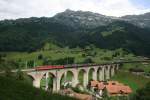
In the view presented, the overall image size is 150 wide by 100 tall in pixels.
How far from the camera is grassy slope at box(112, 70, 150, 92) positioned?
12358 centimetres

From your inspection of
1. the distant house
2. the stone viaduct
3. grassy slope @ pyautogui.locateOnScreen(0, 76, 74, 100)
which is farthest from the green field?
grassy slope @ pyautogui.locateOnScreen(0, 76, 74, 100)

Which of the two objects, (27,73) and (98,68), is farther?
(98,68)

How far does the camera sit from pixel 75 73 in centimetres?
11512

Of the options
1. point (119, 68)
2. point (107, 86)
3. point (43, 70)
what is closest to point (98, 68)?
point (119, 68)

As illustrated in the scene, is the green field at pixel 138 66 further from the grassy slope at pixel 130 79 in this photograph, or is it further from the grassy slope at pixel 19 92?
the grassy slope at pixel 19 92

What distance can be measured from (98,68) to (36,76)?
159 feet

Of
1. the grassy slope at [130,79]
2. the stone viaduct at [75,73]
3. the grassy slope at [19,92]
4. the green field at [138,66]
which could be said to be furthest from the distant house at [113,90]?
the green field at [138,66]

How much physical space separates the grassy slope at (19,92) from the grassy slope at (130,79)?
6800cm

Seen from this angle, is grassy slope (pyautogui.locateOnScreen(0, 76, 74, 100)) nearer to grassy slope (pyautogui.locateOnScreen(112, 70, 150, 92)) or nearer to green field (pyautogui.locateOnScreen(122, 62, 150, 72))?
grassy slope (pyautogui.locateOnScreen(112, 70, 150, 92))

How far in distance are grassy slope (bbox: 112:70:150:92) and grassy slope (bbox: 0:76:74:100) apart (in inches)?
2677

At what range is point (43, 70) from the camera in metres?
95.0

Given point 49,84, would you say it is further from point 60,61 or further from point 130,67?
point 130,67

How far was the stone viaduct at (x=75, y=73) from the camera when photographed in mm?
91688

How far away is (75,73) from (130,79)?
29773 mm
